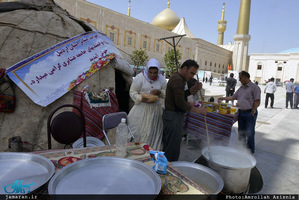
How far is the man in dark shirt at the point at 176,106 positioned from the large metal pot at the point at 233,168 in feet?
1.55

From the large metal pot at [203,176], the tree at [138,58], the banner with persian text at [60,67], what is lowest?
the large metal pot at [203,176]

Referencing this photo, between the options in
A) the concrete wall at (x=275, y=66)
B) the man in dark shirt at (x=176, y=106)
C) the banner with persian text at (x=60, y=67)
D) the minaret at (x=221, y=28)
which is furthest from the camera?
the minaret at (x=221, y=28)

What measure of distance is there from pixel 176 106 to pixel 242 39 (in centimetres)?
5244

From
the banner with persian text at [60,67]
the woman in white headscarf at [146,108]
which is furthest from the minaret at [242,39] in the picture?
the woman in white headscarf at [146,108]

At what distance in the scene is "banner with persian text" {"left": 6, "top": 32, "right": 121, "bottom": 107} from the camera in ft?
10.6

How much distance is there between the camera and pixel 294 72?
146ft

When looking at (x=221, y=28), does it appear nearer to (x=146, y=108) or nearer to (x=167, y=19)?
(x=167, y=19)

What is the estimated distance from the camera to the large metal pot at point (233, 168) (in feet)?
7.97

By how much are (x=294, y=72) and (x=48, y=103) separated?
5440cm

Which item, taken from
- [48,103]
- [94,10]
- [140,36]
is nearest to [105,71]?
[48,103]

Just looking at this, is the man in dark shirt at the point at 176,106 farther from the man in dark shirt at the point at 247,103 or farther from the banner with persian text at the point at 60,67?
the banner with persian text at the point at 60,67

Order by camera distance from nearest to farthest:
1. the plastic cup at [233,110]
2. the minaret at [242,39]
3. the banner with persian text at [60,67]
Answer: the banner with persian text at [60,67] → the plastic cup at [233,110] → the minaret at [242,39]

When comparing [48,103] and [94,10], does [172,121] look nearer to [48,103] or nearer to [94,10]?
[48,103]

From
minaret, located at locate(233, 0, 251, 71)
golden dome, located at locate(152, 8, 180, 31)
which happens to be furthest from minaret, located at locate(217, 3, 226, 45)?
golden dome, located at locate(152, 8, 180, 31)
